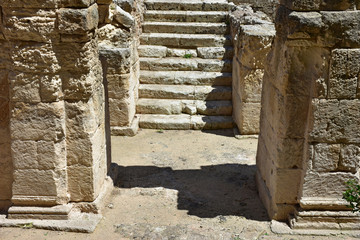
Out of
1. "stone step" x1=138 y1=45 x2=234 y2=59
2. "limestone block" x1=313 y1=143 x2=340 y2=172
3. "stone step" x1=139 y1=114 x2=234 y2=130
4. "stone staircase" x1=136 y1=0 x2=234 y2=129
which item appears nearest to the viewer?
"limestone block" x1=313 y1=143 x2=340 y2=172

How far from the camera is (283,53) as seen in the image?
4844 mm

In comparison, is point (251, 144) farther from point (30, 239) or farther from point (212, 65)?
point (30, 239)

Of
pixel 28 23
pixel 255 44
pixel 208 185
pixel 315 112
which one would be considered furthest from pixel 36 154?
pixel 255 44

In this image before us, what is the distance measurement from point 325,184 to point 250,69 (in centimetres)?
361

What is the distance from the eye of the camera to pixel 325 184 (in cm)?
488

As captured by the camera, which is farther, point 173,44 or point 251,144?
point 173,44

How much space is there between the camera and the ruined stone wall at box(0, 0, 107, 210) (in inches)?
178

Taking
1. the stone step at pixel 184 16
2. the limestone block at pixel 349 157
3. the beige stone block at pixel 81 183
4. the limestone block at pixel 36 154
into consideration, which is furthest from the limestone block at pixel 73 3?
the stone step at pixel 184 16

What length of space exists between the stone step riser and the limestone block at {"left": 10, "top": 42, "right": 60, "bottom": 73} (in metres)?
7.05

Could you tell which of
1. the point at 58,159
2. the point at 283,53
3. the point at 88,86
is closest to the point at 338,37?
the point at 283,53

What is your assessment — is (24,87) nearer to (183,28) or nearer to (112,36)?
(112,36)

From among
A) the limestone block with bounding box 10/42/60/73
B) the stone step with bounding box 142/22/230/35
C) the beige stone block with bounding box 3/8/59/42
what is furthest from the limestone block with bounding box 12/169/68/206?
the stone step with bounding box 142/22/230/35

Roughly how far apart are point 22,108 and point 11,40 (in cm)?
76

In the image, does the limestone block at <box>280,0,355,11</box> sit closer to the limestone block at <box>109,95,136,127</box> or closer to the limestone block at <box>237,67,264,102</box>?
the limestone block at <box>237,67,264,102</box>
